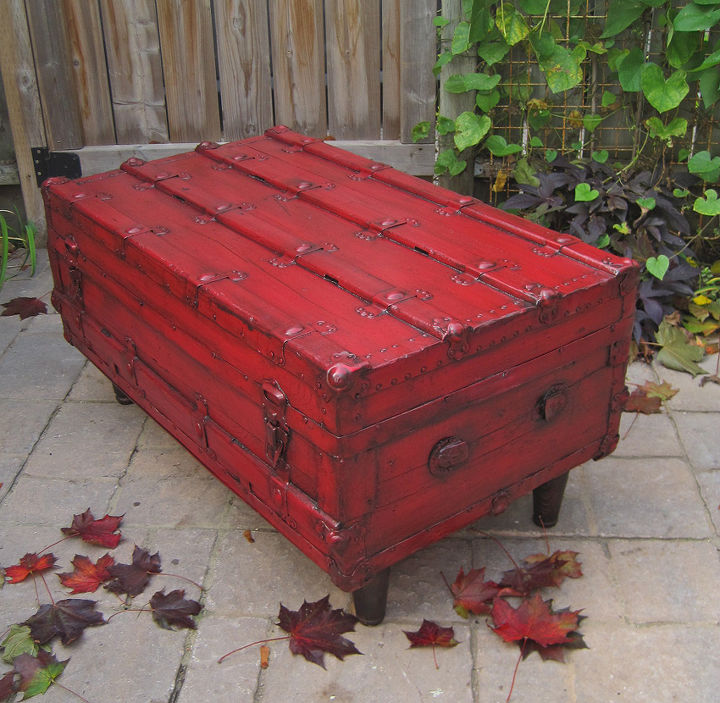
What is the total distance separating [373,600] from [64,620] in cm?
78

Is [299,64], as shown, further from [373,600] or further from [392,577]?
[373,600]

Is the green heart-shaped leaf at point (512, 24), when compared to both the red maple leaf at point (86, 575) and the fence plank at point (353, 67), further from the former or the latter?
the red maple leaf at point (86, 575)

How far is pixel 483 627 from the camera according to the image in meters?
2.33

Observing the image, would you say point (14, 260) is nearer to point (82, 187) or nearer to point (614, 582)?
point (82, 187)

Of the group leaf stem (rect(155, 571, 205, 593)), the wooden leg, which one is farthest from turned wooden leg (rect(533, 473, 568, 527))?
leaf stem (rect(155, 571, 205, 593))

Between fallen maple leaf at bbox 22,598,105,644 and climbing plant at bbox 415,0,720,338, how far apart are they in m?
2.23

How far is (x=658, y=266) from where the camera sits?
3508 millimetres

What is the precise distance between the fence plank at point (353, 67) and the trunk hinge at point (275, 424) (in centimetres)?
233

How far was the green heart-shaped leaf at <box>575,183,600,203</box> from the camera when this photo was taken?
3610 mm

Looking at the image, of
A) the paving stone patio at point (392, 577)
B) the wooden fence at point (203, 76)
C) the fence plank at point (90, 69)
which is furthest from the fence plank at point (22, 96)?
the paving stone patio at point (392, 577)

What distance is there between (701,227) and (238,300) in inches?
95.7

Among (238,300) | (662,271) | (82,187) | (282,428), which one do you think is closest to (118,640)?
(282,428)

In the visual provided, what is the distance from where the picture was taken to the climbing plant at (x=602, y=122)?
3.54m

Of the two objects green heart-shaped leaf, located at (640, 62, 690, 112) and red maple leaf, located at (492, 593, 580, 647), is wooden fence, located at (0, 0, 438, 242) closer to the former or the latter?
green heart-shaped leaf, located at (640, 62, 690, 112)
